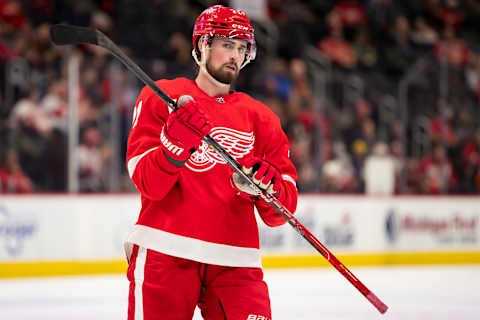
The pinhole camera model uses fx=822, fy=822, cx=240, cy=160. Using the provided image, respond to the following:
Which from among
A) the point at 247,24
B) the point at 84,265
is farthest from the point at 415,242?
the point at 247,24

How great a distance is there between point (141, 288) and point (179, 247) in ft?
0.50

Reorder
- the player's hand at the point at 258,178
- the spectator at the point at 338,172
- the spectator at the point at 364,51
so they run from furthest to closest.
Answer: the spectator at the point at 364,51
the spectator at the point at 338,172
the player's hand at the point at 258,178

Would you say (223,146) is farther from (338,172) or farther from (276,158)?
(338,172)

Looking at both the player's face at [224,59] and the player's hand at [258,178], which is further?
the player's face at [224,59]

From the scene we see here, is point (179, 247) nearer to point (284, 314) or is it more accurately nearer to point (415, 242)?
point (284, 314)

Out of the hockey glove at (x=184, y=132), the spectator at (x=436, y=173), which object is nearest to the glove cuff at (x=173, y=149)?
the hockey glove at (x=184, y=132)

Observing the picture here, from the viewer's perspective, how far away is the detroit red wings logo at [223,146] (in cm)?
232

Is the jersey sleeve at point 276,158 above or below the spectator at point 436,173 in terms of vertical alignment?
above

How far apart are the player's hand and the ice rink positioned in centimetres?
246

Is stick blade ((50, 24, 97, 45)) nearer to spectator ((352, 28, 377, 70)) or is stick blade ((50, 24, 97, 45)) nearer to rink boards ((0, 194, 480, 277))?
rink boards ((0, 194, 480, 277))

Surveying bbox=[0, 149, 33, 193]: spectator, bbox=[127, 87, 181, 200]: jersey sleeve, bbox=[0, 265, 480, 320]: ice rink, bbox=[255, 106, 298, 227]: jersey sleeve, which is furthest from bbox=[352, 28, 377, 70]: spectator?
bbox=[127, 87, 181, 200]: jersey sleeve

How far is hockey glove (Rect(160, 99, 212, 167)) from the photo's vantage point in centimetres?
209

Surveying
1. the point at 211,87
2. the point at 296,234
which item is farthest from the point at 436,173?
the point at 211,87

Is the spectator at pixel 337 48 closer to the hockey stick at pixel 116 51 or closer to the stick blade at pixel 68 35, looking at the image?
the hockey stick at pixel 116 51
